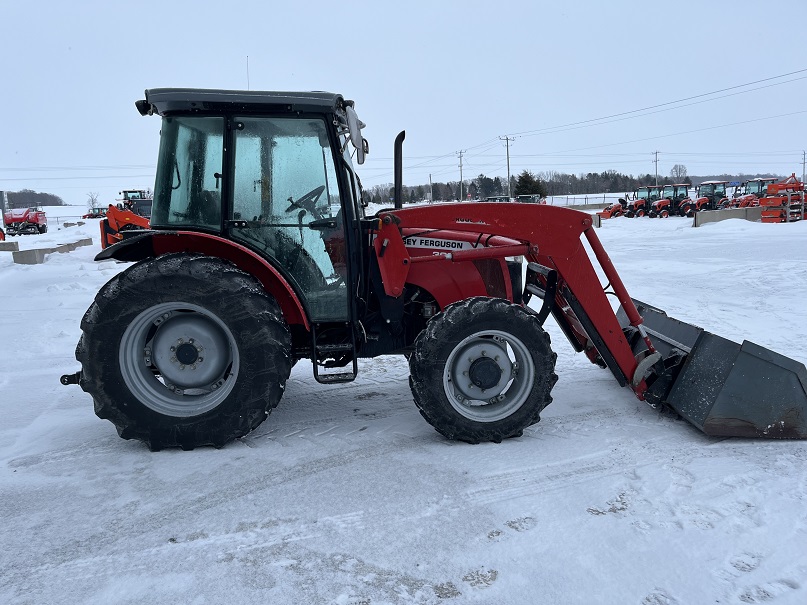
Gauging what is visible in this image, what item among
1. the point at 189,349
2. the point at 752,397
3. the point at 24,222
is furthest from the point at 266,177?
the point at 24,222

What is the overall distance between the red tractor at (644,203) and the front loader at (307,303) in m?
36.8

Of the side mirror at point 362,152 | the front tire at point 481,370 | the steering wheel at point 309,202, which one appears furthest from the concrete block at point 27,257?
the front tire at point 481,370

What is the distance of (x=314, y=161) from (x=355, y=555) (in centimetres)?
238

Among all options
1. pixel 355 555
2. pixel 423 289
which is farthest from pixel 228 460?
pixel 423 289

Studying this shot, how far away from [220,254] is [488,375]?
1.88 m

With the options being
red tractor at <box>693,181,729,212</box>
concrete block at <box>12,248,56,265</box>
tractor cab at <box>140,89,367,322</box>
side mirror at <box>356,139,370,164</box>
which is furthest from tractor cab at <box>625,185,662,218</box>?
tractor cab at <box>140,89,367,322</box>

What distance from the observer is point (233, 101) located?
3.69 metres

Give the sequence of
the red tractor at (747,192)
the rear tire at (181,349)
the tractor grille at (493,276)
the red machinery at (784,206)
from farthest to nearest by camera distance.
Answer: the red tractor at (747,192) < the red machinery at (784,206) < the tractor grille at (493,276) < the rear tire at (181,349)

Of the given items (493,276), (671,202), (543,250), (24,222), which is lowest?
(493,276)

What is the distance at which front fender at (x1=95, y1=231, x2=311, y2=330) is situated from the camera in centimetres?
381

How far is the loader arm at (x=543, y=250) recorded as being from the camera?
4043 millimetres

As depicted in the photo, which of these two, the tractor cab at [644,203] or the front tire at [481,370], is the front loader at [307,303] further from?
the tractor cab at [644,203]

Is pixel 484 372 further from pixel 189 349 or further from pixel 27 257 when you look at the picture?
pixel 27 257

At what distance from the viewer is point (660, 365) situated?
13.9 ft
